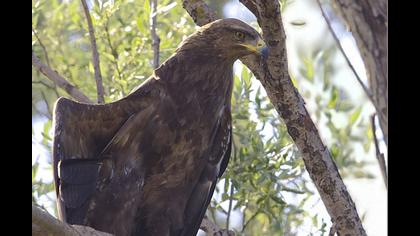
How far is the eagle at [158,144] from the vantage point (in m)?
5.21

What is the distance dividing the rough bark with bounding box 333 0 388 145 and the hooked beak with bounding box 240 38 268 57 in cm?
70


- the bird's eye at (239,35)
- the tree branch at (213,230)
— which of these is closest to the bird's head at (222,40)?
the bird's eye at (239,35)

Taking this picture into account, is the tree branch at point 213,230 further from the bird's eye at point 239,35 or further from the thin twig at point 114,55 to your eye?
the thin twig at point 114,55

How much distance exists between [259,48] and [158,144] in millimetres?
809

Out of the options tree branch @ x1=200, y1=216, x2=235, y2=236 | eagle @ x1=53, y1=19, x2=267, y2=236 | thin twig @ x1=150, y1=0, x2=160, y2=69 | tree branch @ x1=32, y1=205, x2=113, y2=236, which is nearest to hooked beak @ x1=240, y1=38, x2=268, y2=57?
eagle @ x1=53, y1=19, x2=267, y2=236

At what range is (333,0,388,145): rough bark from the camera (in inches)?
220

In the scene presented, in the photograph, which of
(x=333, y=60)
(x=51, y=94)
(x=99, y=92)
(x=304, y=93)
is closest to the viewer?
(x=99, y=92)

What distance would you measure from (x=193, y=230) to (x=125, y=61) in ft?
5.59

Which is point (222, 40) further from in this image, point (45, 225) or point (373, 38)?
point (45, 225)

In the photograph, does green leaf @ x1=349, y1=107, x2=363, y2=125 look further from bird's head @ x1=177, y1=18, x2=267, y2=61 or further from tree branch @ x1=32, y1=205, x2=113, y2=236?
tree branch @ x1=32, y1=205, x2=113, y2=236

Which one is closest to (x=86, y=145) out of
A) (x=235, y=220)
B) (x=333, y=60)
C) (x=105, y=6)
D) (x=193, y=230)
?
(x=193, y=230)

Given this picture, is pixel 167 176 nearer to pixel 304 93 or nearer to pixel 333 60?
pixel 304 93

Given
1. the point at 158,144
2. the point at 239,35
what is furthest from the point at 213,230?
the point at 239,35

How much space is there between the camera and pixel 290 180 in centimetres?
667
